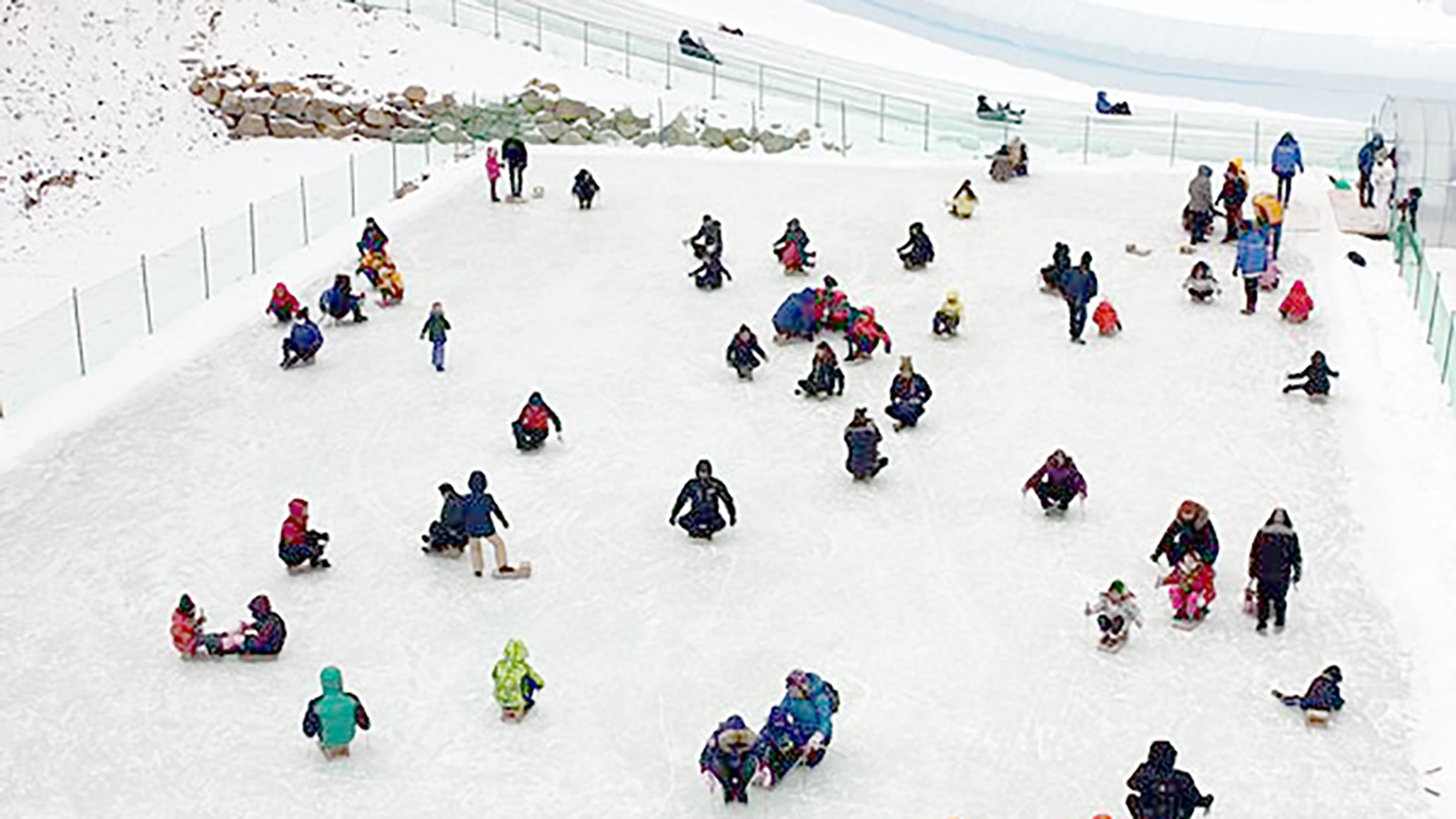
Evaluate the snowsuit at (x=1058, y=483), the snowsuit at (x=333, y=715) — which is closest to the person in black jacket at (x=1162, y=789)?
the snowsuit at (x=1058, y=483)

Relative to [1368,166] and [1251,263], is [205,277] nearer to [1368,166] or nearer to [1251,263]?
[1251,263]

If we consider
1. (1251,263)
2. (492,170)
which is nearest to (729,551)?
(1251,263)

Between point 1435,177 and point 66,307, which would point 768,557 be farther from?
point 1435,177

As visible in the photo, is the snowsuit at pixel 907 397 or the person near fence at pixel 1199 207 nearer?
the snowsuit at pixel 907 397

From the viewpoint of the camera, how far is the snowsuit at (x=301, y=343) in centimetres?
2422

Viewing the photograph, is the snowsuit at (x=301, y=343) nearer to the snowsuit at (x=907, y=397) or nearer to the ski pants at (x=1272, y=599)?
the snowsuit at (x=907, y=397)

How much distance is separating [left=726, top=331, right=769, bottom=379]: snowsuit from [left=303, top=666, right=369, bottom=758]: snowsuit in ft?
30.8

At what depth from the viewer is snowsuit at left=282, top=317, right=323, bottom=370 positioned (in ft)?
79.5

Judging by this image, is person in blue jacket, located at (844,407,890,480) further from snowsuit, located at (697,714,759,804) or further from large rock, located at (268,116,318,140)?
large rock, located at (268,116,318,140)

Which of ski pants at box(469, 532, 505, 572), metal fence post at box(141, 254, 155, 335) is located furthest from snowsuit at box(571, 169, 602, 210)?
ski pants at box(469, 532, 505, 572)

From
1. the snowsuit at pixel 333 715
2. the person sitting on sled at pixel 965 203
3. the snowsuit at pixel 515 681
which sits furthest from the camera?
the person sitting on sled at pixel 965 203

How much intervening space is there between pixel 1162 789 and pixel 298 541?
348 inches

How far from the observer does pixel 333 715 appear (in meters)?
15.3

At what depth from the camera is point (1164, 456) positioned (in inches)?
853
